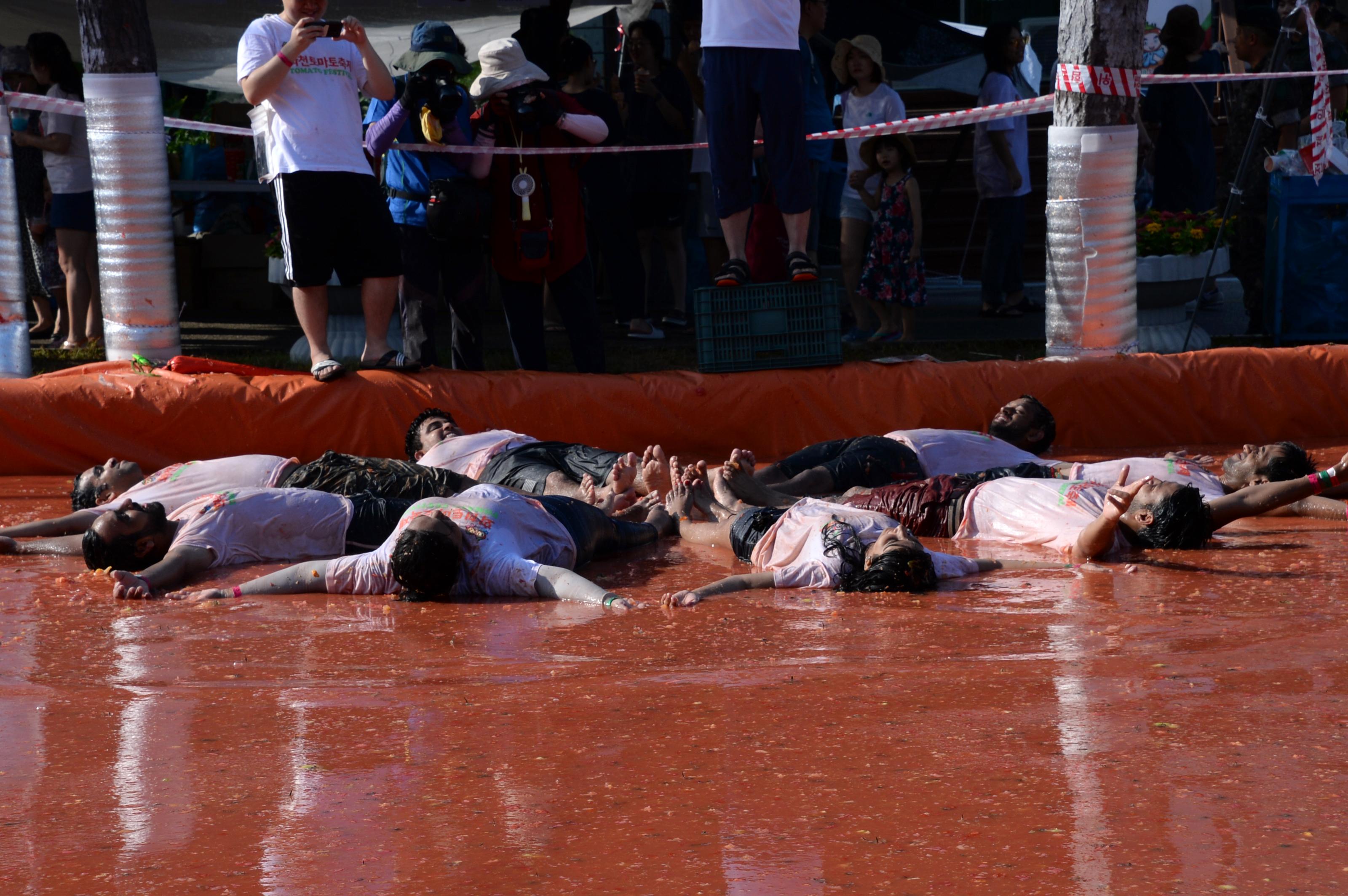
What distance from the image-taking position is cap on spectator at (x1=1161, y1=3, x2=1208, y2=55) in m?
9.75

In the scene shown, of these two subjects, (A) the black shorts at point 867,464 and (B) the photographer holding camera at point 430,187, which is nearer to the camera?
(A) the black shorts at point 867,464

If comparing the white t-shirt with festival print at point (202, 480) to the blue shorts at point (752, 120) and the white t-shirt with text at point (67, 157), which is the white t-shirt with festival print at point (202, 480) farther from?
the white t-shirt with text at point (67, 157)

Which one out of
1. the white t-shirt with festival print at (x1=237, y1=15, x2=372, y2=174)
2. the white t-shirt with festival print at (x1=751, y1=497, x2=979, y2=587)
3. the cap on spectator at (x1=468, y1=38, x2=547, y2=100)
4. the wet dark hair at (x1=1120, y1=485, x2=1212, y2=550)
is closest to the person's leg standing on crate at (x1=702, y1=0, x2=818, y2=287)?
the cap on spectator at (x1=468, y1=38, x2=547, y2=100)

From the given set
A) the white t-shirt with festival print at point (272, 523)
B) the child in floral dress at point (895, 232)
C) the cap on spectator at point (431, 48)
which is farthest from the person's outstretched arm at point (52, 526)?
the child in floral dress at point (895, 232)

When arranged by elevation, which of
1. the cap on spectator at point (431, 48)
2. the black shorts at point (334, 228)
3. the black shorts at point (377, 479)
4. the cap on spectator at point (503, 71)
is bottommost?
the black shorts at point (377, 479)

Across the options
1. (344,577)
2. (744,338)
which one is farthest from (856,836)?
(744,338)

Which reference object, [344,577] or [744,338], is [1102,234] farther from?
[344,577]

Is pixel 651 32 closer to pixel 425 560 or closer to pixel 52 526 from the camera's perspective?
pixel 52 526

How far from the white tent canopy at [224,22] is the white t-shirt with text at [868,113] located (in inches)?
118

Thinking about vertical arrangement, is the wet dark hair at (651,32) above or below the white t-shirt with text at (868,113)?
above

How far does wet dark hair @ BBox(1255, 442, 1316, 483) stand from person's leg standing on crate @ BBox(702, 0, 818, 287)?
7.57 feet

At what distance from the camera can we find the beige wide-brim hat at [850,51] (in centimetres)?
910

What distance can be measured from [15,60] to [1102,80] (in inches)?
272

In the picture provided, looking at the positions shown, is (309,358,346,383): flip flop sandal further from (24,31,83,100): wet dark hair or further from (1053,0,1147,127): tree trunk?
(1053,0,1147,127): tree trunk
